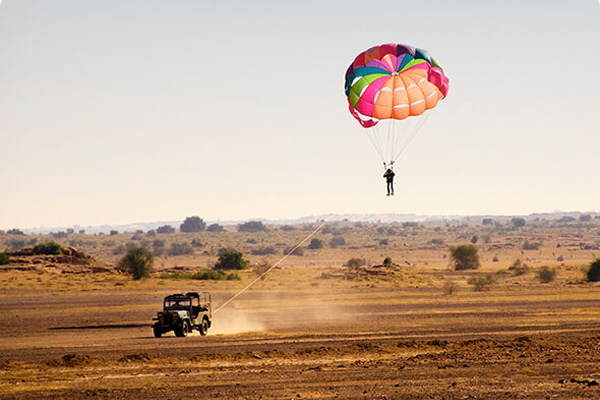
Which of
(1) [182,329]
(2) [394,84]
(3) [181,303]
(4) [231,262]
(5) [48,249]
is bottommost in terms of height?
(1) [182,329]

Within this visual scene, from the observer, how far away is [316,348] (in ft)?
97.1

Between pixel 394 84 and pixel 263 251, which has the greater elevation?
pixel 394 84

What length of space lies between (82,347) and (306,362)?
9.96 m

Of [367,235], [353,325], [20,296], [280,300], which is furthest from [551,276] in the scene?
[367,235]

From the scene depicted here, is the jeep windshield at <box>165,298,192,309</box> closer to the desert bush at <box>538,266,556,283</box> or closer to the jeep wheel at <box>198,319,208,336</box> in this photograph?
the jeep wheel at <box>198,319,208,336</box>

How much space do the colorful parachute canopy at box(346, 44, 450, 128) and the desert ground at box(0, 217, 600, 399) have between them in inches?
403

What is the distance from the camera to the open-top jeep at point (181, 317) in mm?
33531

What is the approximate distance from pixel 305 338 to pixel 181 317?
5217 mm

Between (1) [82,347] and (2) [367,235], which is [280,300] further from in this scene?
(2) [367,235]

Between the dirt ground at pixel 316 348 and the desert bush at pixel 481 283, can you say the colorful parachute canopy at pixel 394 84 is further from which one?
the desert bush at pixel 481 283

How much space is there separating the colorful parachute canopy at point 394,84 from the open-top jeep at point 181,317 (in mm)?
11707

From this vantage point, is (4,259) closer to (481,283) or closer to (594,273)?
(481,283)

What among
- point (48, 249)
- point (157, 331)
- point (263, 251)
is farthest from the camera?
point (263, 251)

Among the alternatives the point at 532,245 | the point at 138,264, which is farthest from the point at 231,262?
the point at 532,245
